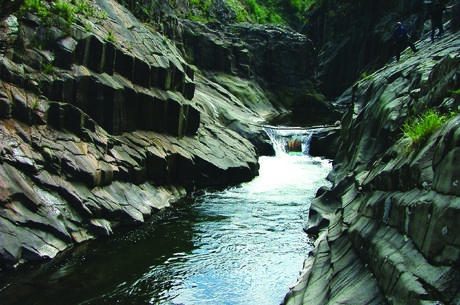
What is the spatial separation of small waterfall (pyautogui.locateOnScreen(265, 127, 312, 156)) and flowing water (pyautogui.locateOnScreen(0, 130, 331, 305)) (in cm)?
1648

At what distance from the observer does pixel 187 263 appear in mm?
12578

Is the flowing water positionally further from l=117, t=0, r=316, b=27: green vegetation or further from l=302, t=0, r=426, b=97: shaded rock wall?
l=302, t=0, r=426, b=97: shaded rock wall

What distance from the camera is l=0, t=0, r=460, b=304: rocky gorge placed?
6500 millimetres

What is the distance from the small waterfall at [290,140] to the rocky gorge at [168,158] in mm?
1710

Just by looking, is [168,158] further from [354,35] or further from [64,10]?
[354,35]

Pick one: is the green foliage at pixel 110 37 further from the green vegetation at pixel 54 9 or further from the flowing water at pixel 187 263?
the flowing water at pixel 187 263

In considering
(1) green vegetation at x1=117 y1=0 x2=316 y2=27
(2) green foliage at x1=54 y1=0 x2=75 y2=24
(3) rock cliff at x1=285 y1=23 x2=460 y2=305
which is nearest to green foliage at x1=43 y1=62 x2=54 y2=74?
(2) green foliage at x1=54 y1=0 x2=75 y2=24

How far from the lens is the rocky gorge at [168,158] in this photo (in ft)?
21.3

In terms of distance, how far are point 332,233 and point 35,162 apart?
9968 millimetres

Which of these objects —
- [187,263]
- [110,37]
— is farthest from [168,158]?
[187,263]

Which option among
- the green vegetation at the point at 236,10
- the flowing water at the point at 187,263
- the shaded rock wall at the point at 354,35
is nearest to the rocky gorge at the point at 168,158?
the flowing water at the point at 187,263

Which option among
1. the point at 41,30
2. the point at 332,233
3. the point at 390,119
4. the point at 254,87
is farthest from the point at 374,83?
the point at 254,87

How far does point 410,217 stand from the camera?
6.71m

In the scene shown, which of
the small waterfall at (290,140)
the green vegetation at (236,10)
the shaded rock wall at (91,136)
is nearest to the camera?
the shaded rock wall at (91,136)
